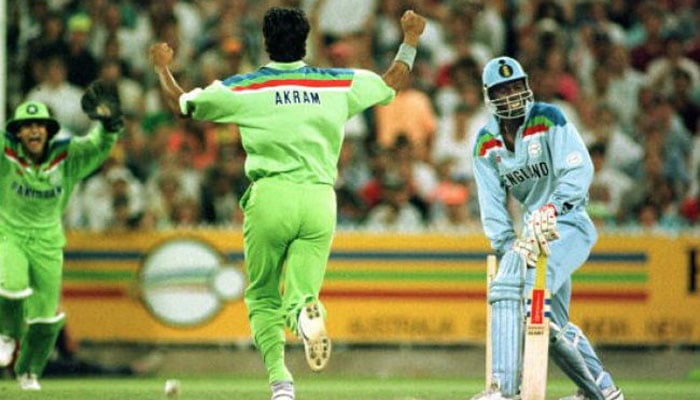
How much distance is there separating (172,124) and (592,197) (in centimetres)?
429

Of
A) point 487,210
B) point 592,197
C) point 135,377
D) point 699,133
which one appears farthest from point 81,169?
point 699,133

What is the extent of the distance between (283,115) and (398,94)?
7.66 meters

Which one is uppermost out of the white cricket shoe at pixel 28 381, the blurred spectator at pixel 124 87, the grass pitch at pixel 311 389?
the blurred spectator at pixel 124 87

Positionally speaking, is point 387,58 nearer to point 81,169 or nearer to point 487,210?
point 81,169

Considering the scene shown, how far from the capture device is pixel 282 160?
9461 millimetres

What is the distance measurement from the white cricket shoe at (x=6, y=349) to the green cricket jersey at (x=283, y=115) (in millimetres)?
4355

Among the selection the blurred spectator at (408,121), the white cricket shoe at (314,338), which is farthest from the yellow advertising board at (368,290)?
the white cricket shoe at (314,338)

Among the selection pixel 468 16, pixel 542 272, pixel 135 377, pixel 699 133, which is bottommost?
pixel 135 377

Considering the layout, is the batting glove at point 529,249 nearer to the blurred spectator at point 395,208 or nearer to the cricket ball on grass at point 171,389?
the cricket ball on grass at point 171,389

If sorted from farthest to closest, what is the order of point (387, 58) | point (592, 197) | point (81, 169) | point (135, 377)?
point (387, 58) → point (592, 197) → point (135, 377) → point (81, 169)

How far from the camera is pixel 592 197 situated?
54.7ft

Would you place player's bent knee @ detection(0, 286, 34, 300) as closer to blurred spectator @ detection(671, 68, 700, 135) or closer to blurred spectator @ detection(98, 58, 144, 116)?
blurred spectator @ detection(98, 58, 144, 116)

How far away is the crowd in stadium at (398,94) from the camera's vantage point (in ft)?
53.2

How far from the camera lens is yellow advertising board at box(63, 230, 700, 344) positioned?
15789 mm
